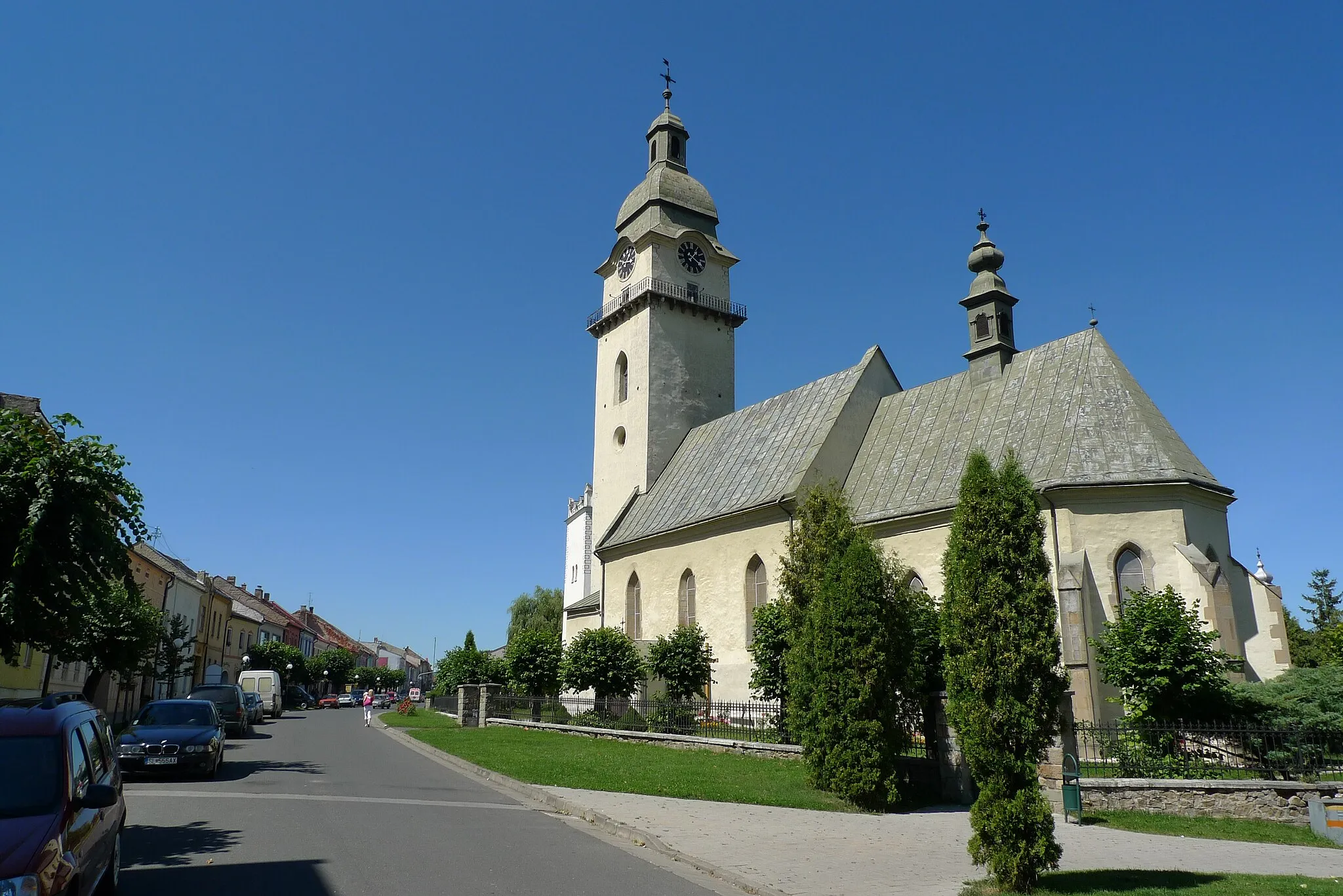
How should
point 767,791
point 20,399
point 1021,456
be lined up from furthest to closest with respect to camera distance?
point 20,399 → point 1021,456 → point 767,791

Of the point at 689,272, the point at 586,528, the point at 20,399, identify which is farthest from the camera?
the point at 586,528

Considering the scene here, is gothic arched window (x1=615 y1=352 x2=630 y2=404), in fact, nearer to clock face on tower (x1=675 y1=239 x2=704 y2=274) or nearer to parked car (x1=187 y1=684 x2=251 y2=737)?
clock face on tower (x1=675 y1=239 x2=704 y2=274)

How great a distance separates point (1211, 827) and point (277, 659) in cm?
6982

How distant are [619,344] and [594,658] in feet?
55.4

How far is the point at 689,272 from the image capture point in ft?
132

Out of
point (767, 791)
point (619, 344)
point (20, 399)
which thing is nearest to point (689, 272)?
point (619, 344)

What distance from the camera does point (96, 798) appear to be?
6.06m

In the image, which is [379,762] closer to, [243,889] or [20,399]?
[243,889]

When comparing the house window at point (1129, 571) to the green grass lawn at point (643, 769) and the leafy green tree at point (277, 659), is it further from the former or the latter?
the leafy green tree at point (277, 659)

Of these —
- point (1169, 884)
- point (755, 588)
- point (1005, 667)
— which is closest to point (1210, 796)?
point (1169, 884)

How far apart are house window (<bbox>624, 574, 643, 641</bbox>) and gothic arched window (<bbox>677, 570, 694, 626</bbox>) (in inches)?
116

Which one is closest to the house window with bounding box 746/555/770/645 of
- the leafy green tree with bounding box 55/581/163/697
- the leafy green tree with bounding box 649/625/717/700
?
the leafy green tree with bounding box 649/625/717/700

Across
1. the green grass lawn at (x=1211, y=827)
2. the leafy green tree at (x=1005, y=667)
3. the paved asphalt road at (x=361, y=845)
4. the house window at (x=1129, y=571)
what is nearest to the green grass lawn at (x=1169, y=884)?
the leafy green tree at (x=1005, y=667)

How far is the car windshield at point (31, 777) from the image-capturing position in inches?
227
